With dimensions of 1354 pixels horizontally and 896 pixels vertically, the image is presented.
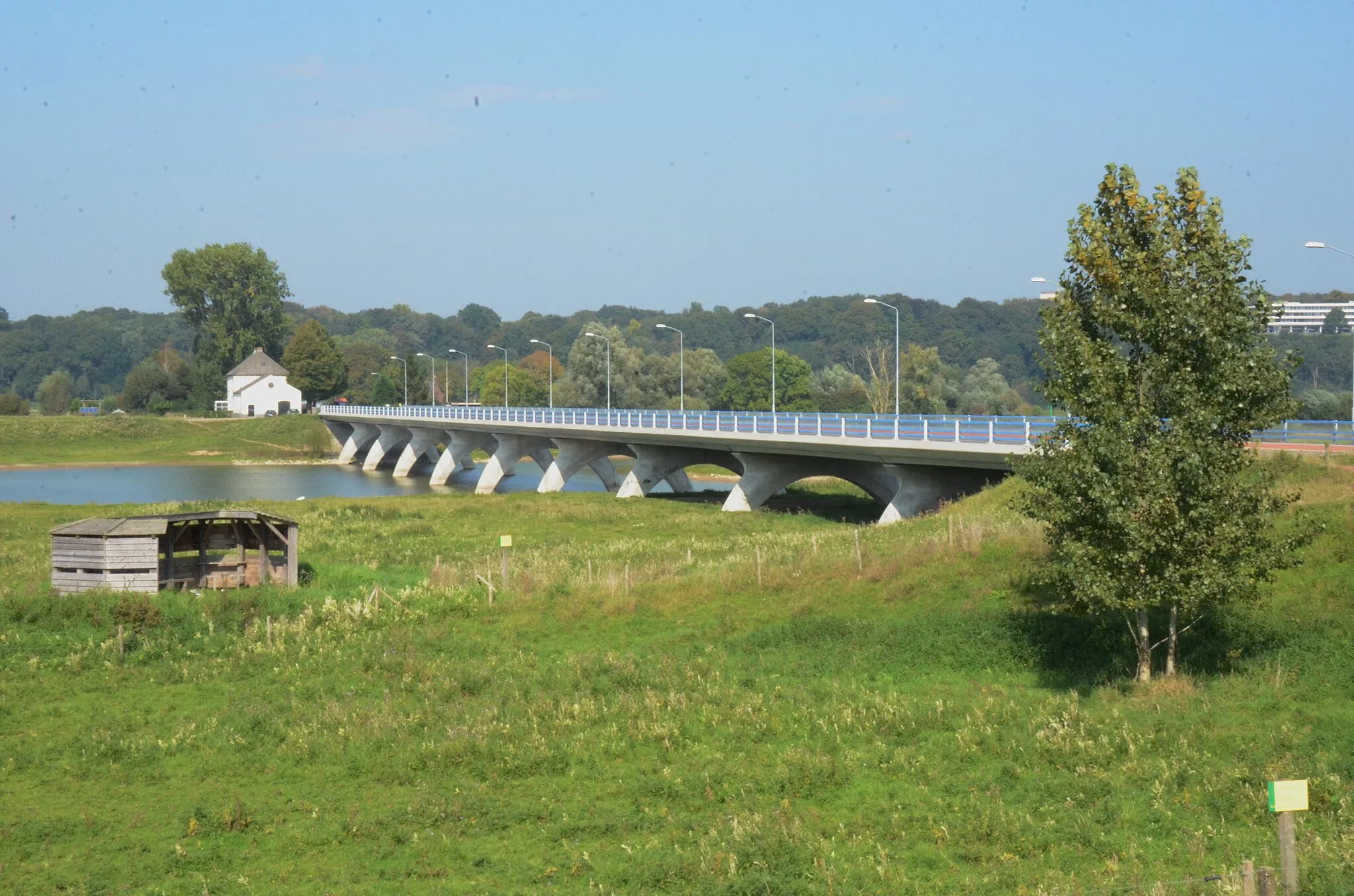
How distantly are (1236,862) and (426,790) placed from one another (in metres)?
9.87

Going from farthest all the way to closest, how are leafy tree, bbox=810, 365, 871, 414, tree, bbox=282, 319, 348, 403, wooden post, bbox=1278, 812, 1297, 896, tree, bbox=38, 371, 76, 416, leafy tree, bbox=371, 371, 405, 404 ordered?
1. tree, bbox=38, 371, 76, 416
2. leafy tree, bbox=371, 371, 405, 404
3. tree, bbox=282, 319, 348, 403
4. leafy tree, bbox=810, 365, 871, 414
5. wooden post, bbox=1278, 812, 1297, 896

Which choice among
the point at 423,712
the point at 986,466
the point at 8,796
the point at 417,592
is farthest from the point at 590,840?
the point at 986,466

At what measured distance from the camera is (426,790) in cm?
1694

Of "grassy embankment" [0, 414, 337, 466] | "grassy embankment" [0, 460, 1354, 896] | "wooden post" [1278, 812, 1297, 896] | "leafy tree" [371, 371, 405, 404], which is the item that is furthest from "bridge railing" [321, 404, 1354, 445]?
"leafy tree" [371, 371, 405, 404]

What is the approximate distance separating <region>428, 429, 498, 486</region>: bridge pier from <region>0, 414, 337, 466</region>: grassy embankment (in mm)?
30491

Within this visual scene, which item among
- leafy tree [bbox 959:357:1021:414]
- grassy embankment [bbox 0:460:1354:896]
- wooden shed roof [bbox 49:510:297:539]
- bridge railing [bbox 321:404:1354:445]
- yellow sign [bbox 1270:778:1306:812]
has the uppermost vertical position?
leafy tree [bbox 959:357:1021:414]

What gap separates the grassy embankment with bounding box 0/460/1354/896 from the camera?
14.2 metres

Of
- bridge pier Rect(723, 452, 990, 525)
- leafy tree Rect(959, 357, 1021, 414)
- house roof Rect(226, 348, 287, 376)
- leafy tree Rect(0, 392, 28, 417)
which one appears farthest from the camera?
house roof Rect(226, 348, 287, 376)

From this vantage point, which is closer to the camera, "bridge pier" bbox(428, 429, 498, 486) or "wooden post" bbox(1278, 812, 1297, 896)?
"wooden post" bbox(1278, 812, 1297, 896)

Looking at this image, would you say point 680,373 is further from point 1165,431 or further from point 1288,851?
point 1288,851

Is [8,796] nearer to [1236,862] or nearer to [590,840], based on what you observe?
[590,840]

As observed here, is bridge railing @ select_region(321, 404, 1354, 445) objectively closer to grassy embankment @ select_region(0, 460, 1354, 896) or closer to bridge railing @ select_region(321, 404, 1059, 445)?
bridge railing @ select_region(321, 404, 1059, 445)

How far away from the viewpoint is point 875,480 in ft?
176

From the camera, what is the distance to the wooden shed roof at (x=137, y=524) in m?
28.5
